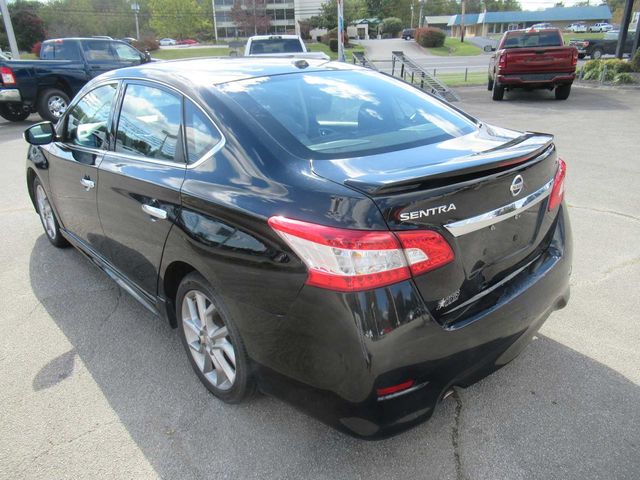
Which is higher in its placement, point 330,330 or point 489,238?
point 489,238

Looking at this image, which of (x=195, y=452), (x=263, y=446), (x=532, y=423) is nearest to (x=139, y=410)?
(x=195, y=452)

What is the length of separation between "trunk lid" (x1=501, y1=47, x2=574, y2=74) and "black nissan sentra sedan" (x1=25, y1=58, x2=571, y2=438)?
38.2 feet

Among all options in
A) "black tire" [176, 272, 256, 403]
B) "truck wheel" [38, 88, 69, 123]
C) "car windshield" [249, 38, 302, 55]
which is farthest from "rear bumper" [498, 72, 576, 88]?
"black tire" [176, 272, 256, 403]

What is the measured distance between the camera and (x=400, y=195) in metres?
1.87

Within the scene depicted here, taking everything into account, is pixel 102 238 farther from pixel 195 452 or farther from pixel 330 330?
pixel 330 330

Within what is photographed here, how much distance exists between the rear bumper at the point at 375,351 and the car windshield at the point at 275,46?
43.4 feet

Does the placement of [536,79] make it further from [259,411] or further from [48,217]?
[259,411]

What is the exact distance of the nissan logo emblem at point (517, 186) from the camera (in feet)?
7.04

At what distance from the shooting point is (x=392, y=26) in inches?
3440

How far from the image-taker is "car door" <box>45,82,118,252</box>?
341cm

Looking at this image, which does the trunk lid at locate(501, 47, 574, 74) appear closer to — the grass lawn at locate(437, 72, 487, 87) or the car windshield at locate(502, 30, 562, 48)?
the car windshield at locate(502, 30, 562, 48)

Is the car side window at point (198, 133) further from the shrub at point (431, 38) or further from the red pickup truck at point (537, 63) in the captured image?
the shrub at point (431, 38)

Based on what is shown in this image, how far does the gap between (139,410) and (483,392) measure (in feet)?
5.96

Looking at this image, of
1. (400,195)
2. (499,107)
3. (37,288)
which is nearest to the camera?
(400,195)
